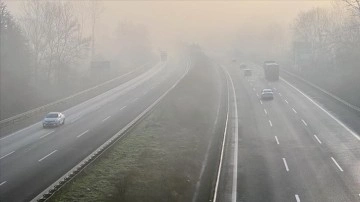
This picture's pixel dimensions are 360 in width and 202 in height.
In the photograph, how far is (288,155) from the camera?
3353 cm

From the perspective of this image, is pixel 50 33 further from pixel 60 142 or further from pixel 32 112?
pixel 60 142

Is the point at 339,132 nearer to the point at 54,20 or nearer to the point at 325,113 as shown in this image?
the point at 325,113

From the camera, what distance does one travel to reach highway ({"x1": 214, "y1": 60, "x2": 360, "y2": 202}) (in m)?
25.8

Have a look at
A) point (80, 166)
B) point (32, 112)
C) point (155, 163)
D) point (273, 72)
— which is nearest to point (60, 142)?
point (80, 166)

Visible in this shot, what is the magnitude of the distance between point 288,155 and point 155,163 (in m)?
10.2

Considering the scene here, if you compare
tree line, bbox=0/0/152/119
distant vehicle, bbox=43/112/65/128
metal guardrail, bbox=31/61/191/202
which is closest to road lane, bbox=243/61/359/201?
metal guardrail, bbox=31/61/191/202

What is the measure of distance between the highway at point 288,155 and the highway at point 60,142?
1133cm

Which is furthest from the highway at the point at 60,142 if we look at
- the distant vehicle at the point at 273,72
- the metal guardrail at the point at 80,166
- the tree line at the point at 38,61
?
the distant vehicle at the point at 273,72

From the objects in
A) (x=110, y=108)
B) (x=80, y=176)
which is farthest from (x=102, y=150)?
(x=110, y=108)

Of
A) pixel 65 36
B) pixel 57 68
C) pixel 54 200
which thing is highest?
pixel 65 36

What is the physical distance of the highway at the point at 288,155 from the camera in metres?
25.8

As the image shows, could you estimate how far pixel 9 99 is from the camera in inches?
2215

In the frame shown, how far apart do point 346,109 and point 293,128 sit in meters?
12.9

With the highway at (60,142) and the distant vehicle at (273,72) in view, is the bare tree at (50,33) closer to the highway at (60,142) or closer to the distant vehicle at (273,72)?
the highway at (60,142)
